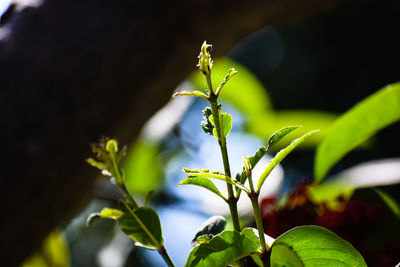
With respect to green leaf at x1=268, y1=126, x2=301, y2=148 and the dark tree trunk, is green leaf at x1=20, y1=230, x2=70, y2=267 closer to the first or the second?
the dark tree trunk

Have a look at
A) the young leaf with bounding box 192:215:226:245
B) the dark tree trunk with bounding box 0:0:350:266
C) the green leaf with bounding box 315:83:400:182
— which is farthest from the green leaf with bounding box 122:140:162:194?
the young leaf with bounding box 192:215:226:245

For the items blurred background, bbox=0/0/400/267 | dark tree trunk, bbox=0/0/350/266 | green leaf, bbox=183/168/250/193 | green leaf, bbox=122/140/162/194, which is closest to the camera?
green leaf, bbox=183/168/250/193

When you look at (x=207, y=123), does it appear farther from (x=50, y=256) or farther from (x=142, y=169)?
(x=142, y=169)

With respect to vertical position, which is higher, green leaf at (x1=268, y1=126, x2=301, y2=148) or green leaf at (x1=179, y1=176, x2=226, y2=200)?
green leaf at (x1=268, y1=126, x2=301, y2=148)

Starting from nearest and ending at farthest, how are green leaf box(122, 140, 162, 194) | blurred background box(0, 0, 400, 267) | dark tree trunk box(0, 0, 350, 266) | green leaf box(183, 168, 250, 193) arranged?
green leaf box(183, 168, 250, 193) < blurred background box(0, 0, 400, 267) < dark tree trunk box(0, 0, 350, 266) < green leaf box(122, 140, 162, 194)

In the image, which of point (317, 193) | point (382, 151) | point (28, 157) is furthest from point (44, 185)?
point (382, 151)

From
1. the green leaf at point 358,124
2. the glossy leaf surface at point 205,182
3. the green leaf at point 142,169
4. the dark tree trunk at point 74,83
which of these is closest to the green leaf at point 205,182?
the glossy leaf surface at point 205,182

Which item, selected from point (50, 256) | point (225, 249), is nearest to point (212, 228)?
point (225, 249)

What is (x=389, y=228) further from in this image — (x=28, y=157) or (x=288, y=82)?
(x=288, y=82)
